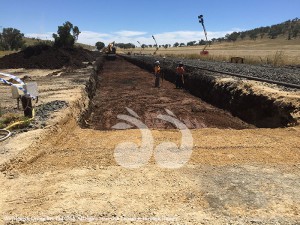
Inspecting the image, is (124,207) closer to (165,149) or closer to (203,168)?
(203,168)

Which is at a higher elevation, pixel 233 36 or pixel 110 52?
pixel 233 36

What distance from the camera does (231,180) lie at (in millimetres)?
5012

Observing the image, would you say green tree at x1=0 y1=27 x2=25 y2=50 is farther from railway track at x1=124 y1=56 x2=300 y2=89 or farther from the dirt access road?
the dirt access road

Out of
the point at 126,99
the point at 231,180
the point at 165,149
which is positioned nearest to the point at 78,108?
the point at 126,99

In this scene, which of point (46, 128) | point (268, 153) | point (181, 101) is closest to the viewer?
point (268, 153)

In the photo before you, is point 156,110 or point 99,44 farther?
point 99,44

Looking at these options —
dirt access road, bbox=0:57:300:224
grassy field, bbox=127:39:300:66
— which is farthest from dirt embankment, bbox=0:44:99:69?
dirt access road, bbox=0:57:300:224

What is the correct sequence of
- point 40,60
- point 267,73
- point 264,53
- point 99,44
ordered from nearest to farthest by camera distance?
point 267,73 → point 40,60 → point 264,53 → point 99,44

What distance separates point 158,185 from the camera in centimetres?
485

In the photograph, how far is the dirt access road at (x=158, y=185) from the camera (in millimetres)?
4012

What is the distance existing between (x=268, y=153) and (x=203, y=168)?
58.9 inches

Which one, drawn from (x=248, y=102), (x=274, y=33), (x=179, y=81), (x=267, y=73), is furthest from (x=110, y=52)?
(x=274, y=33)

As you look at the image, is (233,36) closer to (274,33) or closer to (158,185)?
(274,33)

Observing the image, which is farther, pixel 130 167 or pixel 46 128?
pixel 46 128
